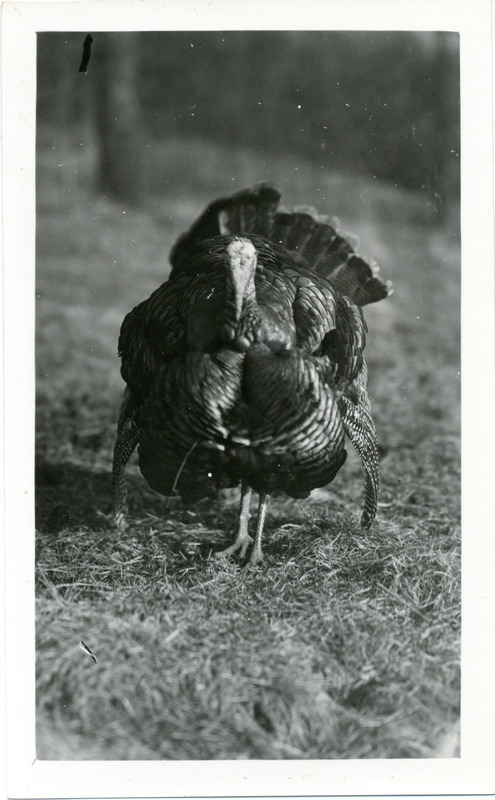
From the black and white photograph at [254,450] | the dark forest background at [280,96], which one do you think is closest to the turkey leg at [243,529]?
the black and white photograph at [254,450]

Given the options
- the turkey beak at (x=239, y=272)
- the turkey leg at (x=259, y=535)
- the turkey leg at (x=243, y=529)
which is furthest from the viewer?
the turkey leg at (x=243, y=529)

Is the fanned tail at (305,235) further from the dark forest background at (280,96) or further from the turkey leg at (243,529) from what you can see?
the turkey leg at (243,529)

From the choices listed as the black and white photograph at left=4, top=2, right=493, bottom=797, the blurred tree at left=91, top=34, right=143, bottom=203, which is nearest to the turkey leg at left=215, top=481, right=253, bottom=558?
the black and white photograph at left=4, top=2, right=493, bottom=797

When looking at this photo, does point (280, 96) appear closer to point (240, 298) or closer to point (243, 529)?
point (240, 298)

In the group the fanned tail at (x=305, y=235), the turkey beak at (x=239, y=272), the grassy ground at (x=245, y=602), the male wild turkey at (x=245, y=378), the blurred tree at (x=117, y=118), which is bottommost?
the grassy ground at (x=245, y=602)

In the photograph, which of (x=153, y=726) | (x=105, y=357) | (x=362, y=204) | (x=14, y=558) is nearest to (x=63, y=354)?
(x=105, y=357)

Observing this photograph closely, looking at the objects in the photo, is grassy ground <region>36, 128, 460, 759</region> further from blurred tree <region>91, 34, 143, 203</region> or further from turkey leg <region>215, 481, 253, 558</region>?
blurred tree <region>91, 34, 143, 203</region>

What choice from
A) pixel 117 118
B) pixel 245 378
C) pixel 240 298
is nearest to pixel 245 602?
pixel 245 378
